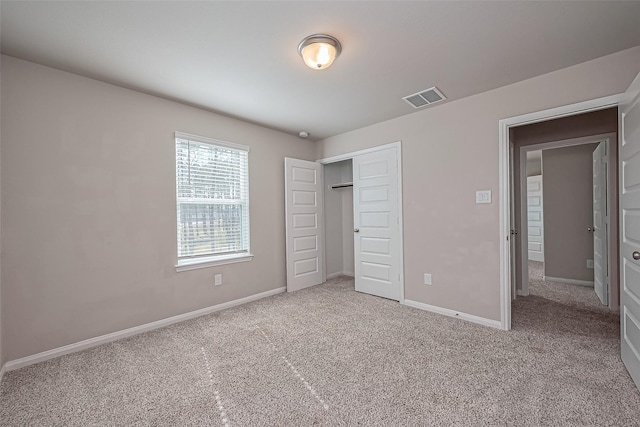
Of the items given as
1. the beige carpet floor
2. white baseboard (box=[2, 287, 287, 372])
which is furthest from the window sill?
the beige carpet floor

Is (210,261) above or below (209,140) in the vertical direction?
below

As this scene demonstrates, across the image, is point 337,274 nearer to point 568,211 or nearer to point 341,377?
point 341,377

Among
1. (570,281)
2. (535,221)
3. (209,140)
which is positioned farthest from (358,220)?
(535,221)

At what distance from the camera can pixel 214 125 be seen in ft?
11.2

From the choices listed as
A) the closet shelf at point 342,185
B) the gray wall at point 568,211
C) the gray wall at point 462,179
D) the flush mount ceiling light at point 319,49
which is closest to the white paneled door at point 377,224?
the gray wall at point 462,179

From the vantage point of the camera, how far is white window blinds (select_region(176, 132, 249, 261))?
3174 millimetres

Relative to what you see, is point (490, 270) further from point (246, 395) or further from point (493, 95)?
point (246, 395)

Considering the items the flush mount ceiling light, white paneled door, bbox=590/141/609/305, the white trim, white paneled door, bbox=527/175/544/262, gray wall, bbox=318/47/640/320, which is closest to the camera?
the flush mount ceiling light

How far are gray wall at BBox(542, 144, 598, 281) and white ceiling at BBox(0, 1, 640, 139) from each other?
2791 millimetres

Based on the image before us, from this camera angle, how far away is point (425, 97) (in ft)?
9.76

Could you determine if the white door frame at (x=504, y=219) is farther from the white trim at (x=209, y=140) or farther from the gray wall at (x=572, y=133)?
the white trim at (x=209, y=140)

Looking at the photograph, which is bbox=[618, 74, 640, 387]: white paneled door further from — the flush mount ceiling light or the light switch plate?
the flush mount ceiling light

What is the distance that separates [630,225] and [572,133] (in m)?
2.15

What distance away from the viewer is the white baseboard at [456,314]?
9.27 ft
